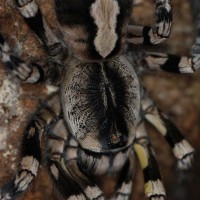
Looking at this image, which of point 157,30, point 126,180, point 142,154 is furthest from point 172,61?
point 126,180

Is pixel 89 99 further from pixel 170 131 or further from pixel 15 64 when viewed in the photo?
pixel 170 131

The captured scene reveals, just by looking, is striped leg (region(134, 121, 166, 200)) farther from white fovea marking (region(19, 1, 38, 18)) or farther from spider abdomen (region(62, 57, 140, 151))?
white fovea marking (region(19, 1, 38, 18))

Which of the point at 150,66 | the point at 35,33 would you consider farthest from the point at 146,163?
the point at 35,33

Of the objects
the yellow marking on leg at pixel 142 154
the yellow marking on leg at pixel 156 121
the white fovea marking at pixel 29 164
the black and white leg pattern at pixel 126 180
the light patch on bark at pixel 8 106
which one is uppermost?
the light patch on bark at pixel 8 106

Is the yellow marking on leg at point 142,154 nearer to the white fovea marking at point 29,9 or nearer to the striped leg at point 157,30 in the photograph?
the striped leg at point 157,30

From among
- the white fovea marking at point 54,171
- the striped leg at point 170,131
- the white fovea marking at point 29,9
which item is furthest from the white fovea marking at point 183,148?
the white fovea marking at point 29,9

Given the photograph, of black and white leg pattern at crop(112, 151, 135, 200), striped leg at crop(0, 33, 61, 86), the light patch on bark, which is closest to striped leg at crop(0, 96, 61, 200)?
the light patch on bark

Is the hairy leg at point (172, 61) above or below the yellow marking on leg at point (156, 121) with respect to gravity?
above
